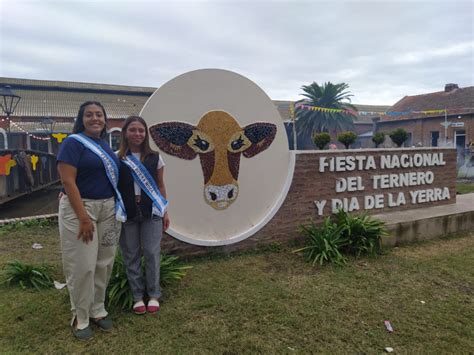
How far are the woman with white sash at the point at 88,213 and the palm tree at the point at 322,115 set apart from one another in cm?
3145

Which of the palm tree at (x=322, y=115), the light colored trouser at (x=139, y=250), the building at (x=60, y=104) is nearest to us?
the light colored trouser at (x=139, y=250)

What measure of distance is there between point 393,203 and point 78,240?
16.2ft

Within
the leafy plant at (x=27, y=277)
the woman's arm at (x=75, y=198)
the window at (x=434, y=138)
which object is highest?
the window at (x=434, y=138)

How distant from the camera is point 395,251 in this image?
4.70 m

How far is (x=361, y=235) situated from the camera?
4.54 metres

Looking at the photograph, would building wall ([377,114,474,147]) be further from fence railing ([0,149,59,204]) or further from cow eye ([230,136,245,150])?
cow eye ([230,136,245,150])

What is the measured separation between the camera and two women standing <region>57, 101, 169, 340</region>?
→ 2.44 metres

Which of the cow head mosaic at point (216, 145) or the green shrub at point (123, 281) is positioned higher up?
the cow head mosaic at point (216, 145)

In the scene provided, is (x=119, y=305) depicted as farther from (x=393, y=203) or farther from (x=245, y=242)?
(x=393, y=203)

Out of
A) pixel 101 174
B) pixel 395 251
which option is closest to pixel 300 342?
pixel 101 174

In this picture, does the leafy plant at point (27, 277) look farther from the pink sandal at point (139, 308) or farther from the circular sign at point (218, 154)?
the circular sign at point (218, 154)

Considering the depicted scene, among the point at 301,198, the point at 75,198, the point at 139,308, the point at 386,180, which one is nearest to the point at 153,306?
the point at 139,308

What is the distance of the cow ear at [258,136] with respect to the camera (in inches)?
176

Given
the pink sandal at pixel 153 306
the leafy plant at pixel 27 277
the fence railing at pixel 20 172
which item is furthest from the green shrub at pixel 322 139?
the fence railing at pixel 20 172
